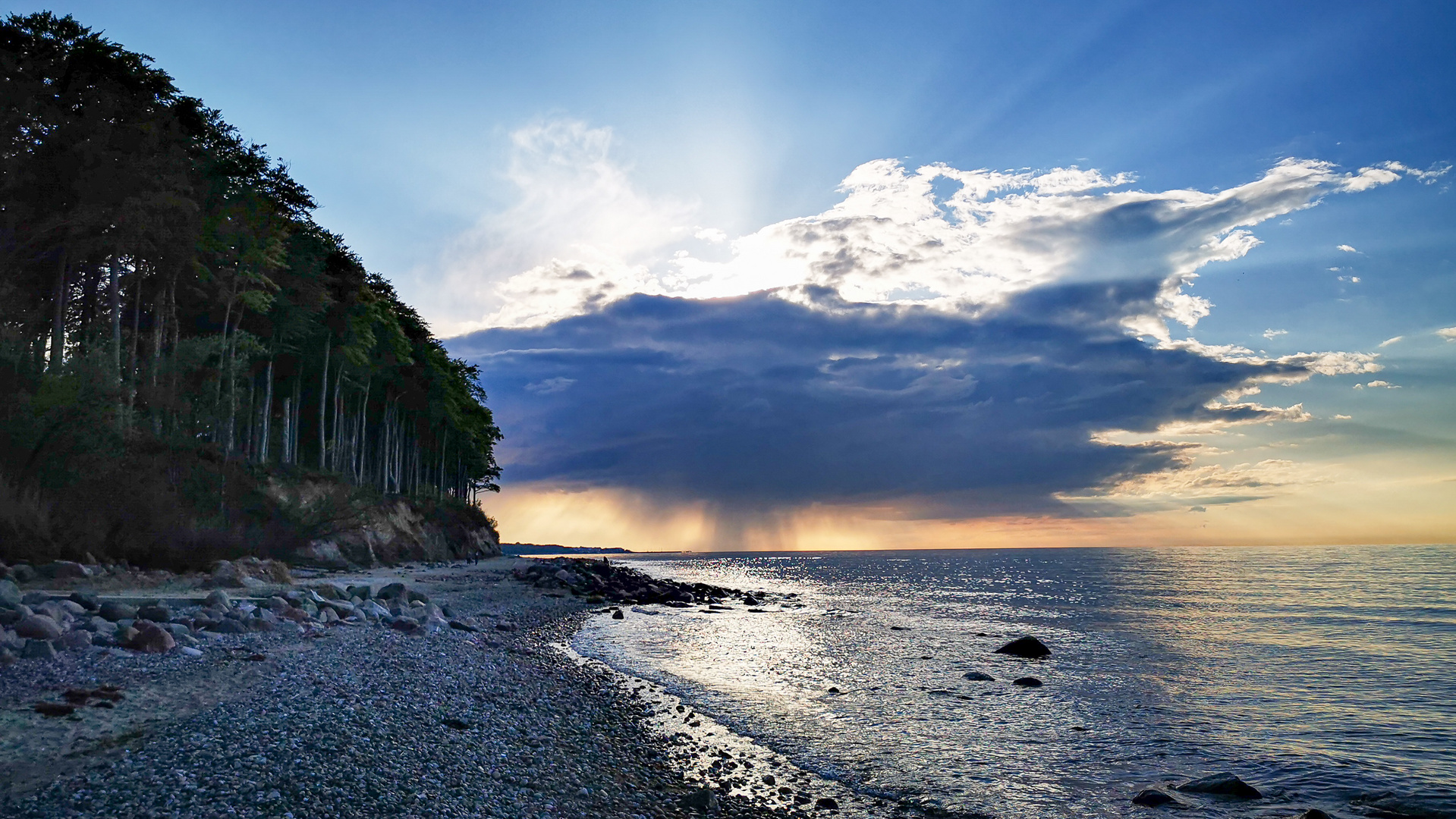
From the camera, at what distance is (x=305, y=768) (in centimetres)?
748

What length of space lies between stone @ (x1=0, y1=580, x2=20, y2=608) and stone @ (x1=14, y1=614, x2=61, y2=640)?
1644mm

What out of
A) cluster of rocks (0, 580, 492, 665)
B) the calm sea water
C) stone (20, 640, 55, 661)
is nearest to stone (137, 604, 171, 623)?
cluster of rocks (0, 580, 492, 665)

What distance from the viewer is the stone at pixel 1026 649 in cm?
2359

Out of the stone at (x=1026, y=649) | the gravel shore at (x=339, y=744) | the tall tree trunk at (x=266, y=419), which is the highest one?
the tall tree trunk at (x=266, y=419)

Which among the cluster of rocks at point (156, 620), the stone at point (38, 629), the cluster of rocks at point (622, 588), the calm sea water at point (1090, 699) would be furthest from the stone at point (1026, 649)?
the stone at point (38, 629)

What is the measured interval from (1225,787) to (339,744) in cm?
1212

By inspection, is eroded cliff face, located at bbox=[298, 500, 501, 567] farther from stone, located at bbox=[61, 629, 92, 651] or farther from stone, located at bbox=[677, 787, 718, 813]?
stone, located at bbox=[677, 787, 718, 813]

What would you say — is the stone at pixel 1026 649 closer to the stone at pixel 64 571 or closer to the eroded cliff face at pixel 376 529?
the stone at pixel 64 571

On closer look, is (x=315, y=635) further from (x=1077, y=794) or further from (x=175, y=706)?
(x=1077, y=794)

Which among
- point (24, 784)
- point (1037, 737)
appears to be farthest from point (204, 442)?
point (1037, 737)

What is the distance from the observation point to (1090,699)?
55.0 feet

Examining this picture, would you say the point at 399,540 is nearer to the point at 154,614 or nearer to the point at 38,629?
the point at 154,614

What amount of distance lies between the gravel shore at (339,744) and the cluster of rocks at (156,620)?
0.46m

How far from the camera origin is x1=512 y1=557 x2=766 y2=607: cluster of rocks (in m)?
44.0
